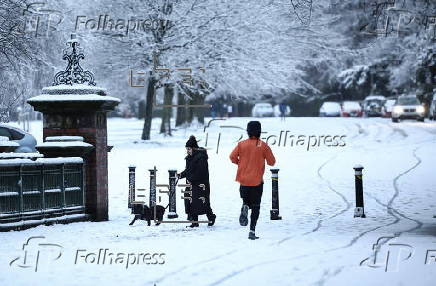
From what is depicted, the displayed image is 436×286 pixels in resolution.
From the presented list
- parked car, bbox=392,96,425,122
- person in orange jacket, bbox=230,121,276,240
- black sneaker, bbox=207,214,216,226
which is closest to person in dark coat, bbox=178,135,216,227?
black sneaker, bbox=207,214,216,226

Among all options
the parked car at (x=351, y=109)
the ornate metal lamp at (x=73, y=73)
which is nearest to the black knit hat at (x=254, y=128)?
the ornate metal lamp at (x=73, y=73)

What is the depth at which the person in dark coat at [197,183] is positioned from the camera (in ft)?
43.9

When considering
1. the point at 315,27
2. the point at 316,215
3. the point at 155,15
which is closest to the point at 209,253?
the point at 316,215

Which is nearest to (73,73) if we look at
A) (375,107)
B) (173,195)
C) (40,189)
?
(40,189)

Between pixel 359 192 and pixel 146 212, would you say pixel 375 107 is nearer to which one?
pixel 359 192

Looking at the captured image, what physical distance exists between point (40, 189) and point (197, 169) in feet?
8.64

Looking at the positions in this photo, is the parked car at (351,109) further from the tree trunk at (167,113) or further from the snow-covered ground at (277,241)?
the snow-covered ground at (277,241)

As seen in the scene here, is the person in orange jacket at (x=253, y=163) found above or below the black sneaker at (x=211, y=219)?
above

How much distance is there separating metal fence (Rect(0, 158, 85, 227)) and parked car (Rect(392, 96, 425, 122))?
3517cm

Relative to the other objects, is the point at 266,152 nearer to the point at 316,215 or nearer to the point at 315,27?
the point at 316,215

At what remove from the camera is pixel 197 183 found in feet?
44.1

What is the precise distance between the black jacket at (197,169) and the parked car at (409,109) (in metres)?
34.4

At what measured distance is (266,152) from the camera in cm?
1165

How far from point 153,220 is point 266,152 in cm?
327
